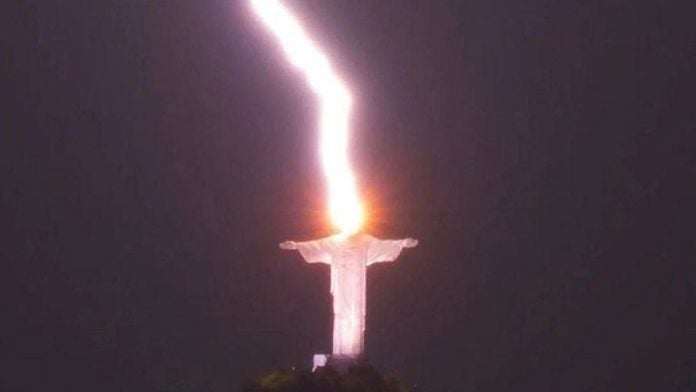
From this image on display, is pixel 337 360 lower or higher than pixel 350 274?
lower

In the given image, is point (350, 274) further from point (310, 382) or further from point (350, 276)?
point (310, 382)

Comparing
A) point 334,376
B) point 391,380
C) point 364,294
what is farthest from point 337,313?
point 334,376

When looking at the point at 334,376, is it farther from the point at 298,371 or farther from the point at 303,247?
the point at 303,247

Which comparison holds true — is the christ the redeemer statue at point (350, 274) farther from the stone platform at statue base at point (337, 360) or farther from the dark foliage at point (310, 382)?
the dark foliage at point (310, 382)

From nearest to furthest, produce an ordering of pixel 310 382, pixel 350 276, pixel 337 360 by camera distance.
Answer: pixel 310 382 < pixel 337 360 < pixel 350 276

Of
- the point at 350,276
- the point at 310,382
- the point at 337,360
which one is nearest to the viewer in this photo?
the point at 310,382

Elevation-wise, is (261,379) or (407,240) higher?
(407,240)

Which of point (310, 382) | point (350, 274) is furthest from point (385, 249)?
point (310, 382)

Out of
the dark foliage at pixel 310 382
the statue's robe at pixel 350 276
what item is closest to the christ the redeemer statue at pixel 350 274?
the statue's robe at pixel 350 276
